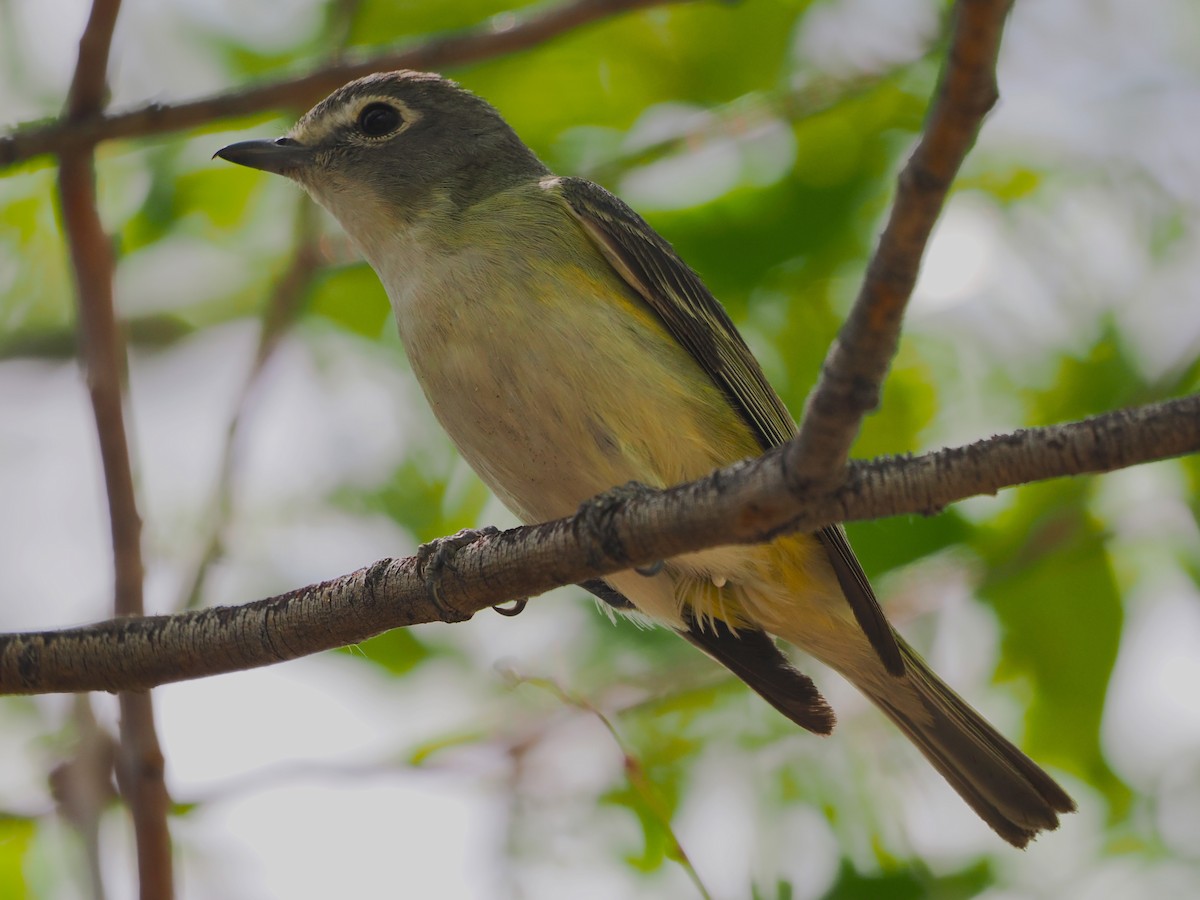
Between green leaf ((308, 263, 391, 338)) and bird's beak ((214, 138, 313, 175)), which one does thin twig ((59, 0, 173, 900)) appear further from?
green leaf ((308, 263, 391, 338))

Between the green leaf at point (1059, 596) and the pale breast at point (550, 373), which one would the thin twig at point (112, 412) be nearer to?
the pale breast at point (550, 373)

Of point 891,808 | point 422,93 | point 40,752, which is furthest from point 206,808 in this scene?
point 422,93

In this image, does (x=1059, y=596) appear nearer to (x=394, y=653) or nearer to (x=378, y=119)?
(x=394, y=653)

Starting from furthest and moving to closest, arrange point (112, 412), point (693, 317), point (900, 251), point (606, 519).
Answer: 1. point (693, 317)
2. point (112, 412)
3. point (606, 519)
4. point (900, 251)

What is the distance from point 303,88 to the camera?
16.0ft

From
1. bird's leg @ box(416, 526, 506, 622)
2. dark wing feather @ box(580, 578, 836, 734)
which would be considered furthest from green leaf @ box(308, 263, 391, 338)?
bird's leg @ box(416, 526, 506, 622)

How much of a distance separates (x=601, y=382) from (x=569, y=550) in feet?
2.92

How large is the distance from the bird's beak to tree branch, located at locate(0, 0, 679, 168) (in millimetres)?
177

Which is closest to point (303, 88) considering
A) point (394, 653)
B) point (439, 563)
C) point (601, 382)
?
point (601, 382)

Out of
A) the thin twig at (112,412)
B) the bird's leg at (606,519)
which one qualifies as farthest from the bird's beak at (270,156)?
the bird's leg at (606,519)

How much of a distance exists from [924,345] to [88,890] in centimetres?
419

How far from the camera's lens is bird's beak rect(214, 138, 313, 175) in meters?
5.14

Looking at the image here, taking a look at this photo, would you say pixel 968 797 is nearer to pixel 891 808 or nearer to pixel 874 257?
pixel 891 808

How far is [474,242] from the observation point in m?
4.39
